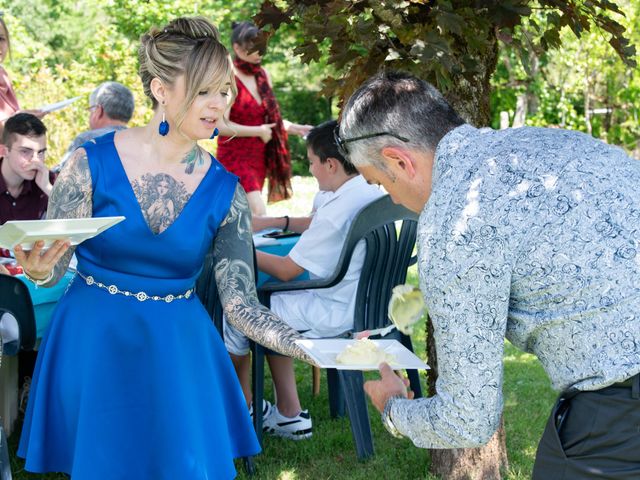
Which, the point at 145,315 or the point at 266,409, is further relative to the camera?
the point at 266,409

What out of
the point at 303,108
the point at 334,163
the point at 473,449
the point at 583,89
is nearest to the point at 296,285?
the point at 334,163

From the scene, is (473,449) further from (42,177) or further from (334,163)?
(42,177)

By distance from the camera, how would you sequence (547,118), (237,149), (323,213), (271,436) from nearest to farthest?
(323,213), (271,436), (237,149), (547,118)

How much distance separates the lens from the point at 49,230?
2518 mm

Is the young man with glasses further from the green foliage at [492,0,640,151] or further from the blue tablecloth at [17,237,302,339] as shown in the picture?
the green foliage at [492,0,640,151]

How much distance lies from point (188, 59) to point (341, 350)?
1.11 metres

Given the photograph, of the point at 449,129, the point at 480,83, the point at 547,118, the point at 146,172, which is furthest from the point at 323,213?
the point at 547,118

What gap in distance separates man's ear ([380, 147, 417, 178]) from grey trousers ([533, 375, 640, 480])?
2.16 feet

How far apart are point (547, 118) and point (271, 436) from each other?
17.8 metres

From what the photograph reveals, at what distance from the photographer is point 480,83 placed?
388cm

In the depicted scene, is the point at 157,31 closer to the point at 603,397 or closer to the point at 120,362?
the point at 120,362

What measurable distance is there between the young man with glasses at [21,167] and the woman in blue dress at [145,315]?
2415 millimetres

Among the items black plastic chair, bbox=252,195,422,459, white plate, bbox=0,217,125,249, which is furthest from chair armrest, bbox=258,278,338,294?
white plate, bbox=0,217,125,249

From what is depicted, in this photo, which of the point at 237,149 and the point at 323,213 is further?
the point at 237,149
